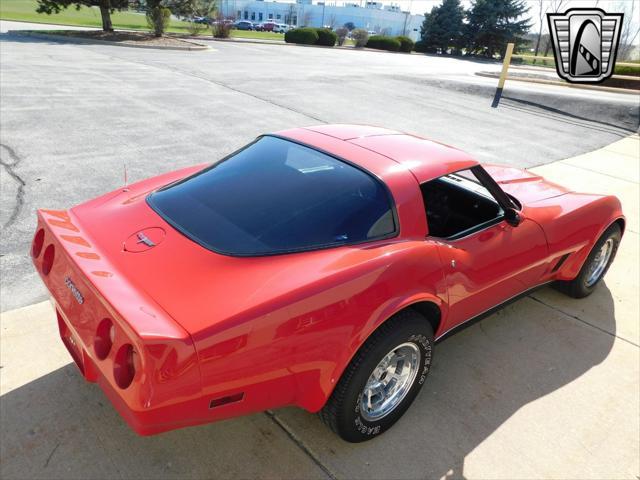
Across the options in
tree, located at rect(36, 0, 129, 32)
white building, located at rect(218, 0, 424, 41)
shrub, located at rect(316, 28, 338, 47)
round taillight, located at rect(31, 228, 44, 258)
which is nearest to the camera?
round taillight, located at rect(31, 228, 44, 258)

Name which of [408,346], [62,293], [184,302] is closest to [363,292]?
[408,346]

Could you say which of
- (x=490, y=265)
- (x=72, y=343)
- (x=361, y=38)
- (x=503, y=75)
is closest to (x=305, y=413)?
(x=72, y=343)

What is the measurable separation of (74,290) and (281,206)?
3.35ft

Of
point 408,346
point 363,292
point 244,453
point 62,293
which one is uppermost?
point 363,292

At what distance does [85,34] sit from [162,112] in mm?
17326

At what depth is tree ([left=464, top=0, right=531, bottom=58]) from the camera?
39.9m

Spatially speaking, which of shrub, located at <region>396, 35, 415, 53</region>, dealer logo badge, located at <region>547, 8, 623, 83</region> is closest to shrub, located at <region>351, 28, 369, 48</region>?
shrub, located at <region>396, 35, 415, 53</region>

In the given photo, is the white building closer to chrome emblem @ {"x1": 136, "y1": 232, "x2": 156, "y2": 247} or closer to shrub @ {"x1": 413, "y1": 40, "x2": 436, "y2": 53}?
shrub @ {"x1": 413, "y1": 40, "x2": 436, "y2": 53}

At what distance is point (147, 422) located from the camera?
1.70 m

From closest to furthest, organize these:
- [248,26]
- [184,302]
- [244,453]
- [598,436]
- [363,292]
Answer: [184,302] → [363,292] → [244,453] → [598,436] → [248,26]

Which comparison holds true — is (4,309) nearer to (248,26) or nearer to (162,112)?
(162,112)

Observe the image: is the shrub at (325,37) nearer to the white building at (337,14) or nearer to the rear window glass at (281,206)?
the rear window glass at (281,206)

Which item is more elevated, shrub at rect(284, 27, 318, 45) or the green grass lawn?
shrub at rect(284, 27, 318, 45)

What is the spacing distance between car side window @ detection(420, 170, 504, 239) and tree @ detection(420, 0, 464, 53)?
43959 mm
